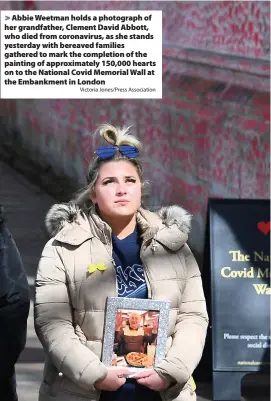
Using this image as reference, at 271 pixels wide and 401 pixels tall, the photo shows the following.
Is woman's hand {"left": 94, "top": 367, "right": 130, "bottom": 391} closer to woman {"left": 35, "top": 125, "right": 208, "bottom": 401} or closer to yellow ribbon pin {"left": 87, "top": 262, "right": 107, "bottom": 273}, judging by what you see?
woman {"left": 35, "top": 125, "right": 208, "bottom": 401}

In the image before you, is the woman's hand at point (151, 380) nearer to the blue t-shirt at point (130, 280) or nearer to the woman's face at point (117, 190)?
the blue t-shirt at point (130, 280)

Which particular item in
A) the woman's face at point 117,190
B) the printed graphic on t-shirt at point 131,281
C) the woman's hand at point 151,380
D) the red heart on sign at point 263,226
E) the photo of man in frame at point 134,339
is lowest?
the woman's hand at point 151,380

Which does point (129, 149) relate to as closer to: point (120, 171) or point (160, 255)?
point (120, 171)

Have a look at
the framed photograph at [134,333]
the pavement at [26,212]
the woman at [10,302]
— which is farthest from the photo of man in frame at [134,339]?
the pavement at [26,212]

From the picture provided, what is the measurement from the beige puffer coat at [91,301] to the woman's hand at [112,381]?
0.09ft

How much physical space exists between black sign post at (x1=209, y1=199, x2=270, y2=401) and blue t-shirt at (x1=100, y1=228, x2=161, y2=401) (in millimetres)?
2431

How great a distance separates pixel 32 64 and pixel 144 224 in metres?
2.65

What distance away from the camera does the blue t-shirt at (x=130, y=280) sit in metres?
3.81

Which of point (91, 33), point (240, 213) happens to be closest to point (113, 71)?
point (91, 33)

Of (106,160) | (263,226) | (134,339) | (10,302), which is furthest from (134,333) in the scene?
(263,226)

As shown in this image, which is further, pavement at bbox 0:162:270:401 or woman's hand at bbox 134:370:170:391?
pavement at bbox 0:162:270:401

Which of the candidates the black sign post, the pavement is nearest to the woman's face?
the black sign post

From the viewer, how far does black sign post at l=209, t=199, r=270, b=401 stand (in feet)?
20.8

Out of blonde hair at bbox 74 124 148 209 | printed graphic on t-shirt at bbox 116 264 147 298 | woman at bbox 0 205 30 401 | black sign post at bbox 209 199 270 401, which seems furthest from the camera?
black sign post at bbox 209 199 270 401
